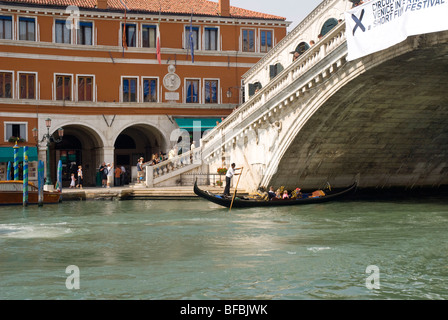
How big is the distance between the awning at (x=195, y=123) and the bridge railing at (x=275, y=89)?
2.52 m

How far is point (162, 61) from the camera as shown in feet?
67.6

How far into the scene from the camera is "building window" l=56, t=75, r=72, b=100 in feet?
64.5

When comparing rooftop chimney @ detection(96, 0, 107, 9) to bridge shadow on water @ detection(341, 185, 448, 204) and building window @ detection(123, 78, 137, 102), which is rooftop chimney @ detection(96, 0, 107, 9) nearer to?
building window @ detection(123, 78, 137, 102)

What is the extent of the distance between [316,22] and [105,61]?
8.37 m

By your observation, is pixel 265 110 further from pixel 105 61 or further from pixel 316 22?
pixel 105 61

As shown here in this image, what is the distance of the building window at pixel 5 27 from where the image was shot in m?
19.0

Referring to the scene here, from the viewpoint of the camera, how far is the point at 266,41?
853 inches

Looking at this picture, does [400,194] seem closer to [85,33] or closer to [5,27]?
[85,33]

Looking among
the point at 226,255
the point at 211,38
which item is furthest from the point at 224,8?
the point at 226,255

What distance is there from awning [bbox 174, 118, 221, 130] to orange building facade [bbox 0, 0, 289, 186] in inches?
1.6

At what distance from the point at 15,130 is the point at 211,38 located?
7596mm

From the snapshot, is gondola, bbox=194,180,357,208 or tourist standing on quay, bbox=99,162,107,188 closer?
gondola, bbox=194,180,357,208

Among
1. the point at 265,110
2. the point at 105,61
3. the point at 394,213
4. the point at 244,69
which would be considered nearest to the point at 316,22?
the point at 265,110

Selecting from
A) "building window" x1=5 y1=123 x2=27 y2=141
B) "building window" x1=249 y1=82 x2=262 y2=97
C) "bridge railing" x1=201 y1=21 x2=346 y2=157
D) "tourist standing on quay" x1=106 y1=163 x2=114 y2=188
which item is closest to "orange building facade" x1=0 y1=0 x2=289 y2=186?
"building window" x1=5 y1=123 x2=27 y2=141
